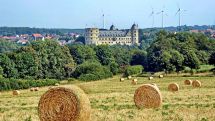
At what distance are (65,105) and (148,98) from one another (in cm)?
1053

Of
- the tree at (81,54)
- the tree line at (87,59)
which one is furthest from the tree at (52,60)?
the tree at (81,54)

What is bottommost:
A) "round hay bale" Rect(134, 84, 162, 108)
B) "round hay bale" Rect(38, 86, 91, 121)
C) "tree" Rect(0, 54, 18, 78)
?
"tree" Rect(0, 54, 18, 78)

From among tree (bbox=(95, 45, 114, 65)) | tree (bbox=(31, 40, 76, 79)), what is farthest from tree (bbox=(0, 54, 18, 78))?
tree (bbox=(95, 45, 114, 65))

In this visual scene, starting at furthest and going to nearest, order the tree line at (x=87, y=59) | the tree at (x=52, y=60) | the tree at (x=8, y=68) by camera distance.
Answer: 1. the tree at (x=52, y=60)
2. the tree line at (x=87, y=59)
3. the tree at (x=8, y=68)

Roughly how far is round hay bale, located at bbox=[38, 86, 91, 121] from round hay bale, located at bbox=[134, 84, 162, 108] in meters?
9.60

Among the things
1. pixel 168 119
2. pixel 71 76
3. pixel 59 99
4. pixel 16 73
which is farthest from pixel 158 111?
pixel 71 76

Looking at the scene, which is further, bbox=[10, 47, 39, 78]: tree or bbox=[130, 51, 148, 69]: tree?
bbox=[130, 51, 148, 69]: tree

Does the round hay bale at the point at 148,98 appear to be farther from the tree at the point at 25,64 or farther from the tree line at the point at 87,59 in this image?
the tree at the point at 25,64

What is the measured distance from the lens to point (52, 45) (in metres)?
108

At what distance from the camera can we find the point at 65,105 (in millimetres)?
19469

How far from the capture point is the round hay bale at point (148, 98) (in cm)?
2867

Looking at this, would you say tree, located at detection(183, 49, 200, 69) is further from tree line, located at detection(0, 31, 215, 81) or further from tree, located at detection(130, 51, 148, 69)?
tree, located at detection(130, 51, 148, 69)

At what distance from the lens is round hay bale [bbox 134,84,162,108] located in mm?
28675

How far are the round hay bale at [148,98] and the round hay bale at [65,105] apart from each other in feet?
31.5
